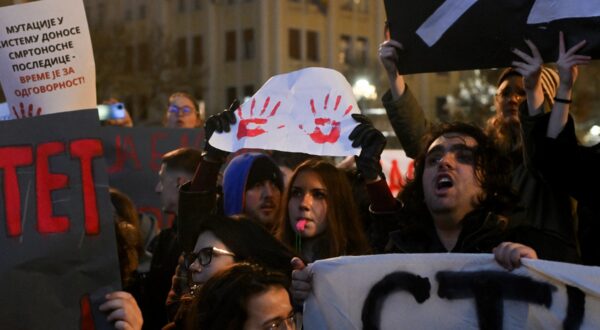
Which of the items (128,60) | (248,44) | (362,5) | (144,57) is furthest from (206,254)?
(362,5)

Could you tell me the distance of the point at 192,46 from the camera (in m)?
48.7

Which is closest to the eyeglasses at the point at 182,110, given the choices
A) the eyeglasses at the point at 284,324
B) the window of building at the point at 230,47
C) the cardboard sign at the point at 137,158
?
the cardboard sign at the point at 137,158

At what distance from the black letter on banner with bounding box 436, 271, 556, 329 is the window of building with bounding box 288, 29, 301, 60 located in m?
43.8

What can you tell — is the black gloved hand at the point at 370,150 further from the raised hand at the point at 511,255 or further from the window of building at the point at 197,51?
the window of building at the point at 197,51

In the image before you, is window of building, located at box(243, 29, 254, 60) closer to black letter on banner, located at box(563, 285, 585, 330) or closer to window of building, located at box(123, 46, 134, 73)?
window of building, located at box(123, 46, 134, 73)

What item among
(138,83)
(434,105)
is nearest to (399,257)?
(138,83)

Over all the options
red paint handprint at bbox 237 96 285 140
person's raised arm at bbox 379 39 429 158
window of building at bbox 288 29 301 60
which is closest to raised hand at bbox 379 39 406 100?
person's raised arm at bbox 379 39 429 158

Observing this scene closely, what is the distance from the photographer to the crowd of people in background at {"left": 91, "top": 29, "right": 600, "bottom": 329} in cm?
357

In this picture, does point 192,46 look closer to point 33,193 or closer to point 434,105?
point 434,105

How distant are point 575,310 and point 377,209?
1209mm

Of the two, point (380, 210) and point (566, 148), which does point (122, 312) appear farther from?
point (566, 148)

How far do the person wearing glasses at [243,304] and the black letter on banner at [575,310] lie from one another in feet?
2.54

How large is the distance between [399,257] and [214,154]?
4.02ft

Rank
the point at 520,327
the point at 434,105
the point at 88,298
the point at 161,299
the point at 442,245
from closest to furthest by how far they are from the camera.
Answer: the point at 520,327
the point at 88,298
the point at 442,245
the point at 161,299
the point at 434,105
